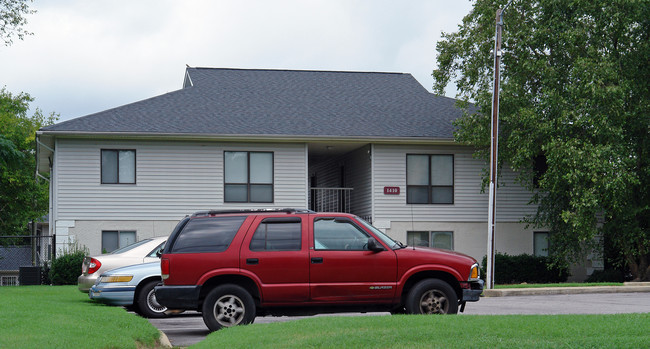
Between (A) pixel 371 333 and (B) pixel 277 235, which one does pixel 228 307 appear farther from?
(A) pixel 371 333

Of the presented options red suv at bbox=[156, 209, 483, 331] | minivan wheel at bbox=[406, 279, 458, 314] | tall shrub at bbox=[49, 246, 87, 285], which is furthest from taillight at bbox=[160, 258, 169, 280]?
tall shrub at bbox=[49, 246, 87, 285]

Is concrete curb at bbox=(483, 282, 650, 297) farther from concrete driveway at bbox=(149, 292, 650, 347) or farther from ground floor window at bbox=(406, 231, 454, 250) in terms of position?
ground floor window at bbox=(406, 231, 454, 250)

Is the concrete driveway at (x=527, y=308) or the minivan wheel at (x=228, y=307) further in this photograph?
the concrete driveway at (x=527, y=308)

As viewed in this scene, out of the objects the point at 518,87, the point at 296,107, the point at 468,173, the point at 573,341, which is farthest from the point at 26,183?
the point at 573,341

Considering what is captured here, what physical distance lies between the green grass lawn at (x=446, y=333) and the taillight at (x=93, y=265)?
6.27 meters

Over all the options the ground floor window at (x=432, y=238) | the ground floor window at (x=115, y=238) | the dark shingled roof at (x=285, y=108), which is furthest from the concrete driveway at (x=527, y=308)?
the ground floor window at (x=115, y=238)

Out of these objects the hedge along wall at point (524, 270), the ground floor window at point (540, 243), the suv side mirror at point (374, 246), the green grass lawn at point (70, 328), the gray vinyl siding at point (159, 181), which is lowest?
the hedge along wall at point (524, 270)

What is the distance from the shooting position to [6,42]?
30188 mm

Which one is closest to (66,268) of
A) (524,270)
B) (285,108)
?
(285,108)

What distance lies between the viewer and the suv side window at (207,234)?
1255 cm

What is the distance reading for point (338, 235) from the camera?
1285 centimetres

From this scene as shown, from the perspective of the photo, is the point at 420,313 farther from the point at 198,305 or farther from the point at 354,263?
the point at 198,305

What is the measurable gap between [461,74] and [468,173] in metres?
3.75

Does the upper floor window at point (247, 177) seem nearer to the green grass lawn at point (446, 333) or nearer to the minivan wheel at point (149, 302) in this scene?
the minivan wheel at point (149, 302)
